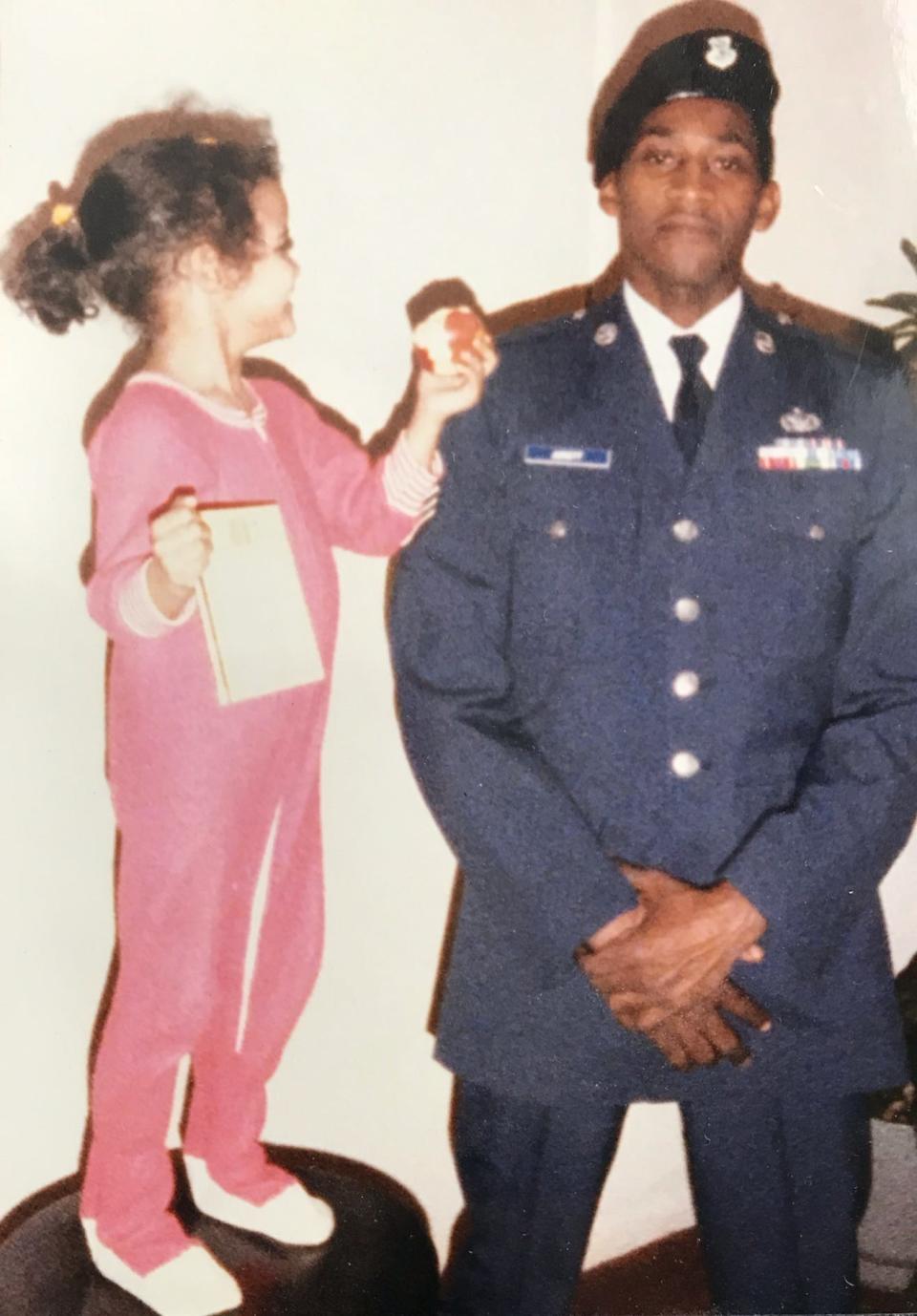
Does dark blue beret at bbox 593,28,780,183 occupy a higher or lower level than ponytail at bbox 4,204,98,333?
higher

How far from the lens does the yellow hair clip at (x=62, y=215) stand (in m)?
1.05

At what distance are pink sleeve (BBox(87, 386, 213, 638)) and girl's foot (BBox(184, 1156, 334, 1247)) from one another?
1.88 ft

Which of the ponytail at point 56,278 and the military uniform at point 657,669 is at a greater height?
the ponytail at point 56,278

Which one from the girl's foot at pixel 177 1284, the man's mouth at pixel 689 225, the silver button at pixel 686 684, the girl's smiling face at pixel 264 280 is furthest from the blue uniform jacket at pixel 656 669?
the girl's foot at pixel 177 1284

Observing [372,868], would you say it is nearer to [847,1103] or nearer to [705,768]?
[705,768]

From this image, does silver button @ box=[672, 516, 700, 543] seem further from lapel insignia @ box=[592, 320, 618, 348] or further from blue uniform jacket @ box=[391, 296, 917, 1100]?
lapel insignia @ box=[592, 320, 618, 348]

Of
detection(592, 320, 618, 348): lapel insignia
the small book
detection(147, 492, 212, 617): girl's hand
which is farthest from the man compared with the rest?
detection(147, 492, 212, 617): girl's hand

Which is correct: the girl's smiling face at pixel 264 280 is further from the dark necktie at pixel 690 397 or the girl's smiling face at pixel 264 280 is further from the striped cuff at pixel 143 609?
the dark necktie at pixel 690 397

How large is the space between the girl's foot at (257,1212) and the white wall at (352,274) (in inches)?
3.9

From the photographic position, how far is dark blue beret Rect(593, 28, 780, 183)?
113 cm

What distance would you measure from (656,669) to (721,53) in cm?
59

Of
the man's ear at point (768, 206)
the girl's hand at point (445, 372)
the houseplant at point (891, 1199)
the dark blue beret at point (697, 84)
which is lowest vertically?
the houseplant at point (891, 1199)

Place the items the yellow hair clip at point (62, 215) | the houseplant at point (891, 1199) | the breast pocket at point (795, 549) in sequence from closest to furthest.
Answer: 1. the yellow hair clip at point (62, 215)
2. the breast pocket at point (795, 549)
3. the houseplant at point (891, 1199)

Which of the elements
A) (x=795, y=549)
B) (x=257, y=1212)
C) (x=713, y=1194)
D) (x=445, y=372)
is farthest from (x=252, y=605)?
(x=713, y=1194)
